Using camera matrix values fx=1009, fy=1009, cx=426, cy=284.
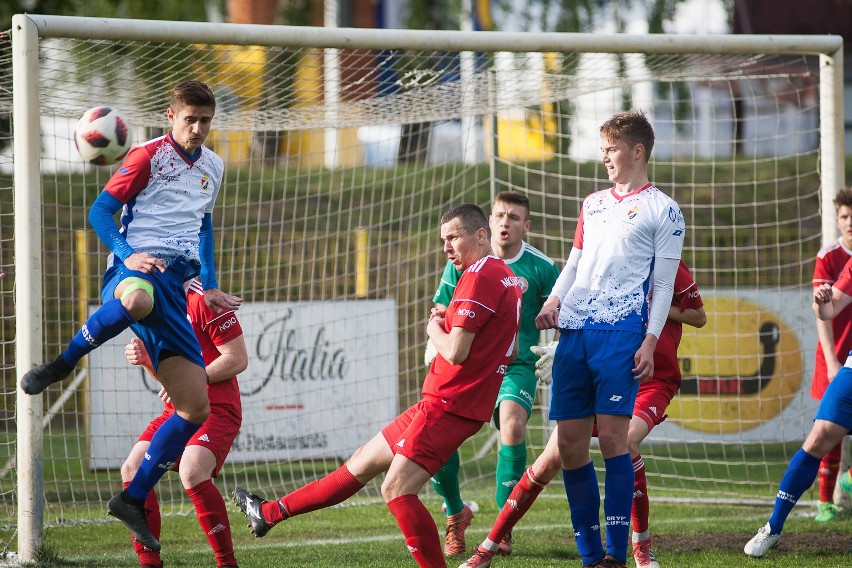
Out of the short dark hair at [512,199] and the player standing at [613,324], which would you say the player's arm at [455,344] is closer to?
the player standing at [613,324]

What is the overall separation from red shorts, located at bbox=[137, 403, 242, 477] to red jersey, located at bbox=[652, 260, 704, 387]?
7.26 ft

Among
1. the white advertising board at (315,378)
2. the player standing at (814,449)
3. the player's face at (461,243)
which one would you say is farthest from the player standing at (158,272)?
the white advertising board at (315,378)

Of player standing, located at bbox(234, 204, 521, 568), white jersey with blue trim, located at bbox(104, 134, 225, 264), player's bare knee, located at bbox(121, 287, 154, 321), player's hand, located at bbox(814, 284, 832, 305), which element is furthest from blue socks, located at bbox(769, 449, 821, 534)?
player's bare knee, located at bbox(121, 287, 154, 321)

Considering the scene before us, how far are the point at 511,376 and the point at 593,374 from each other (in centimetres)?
149

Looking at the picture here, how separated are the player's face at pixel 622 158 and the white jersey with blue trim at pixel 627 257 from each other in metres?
0.10

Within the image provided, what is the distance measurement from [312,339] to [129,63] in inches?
126

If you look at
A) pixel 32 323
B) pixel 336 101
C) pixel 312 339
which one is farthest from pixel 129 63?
pixel 312 339

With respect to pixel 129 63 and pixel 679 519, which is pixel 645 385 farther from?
pixel 129 63

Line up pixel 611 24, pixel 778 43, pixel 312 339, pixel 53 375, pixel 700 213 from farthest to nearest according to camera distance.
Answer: pixel 611 24
pixel 700 213
pixel 312 339
pixel 778 43
pixel 53 375

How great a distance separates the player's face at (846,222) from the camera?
614 centimetres

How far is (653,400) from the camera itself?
5227mm

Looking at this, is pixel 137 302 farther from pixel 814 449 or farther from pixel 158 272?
pixel 814 449

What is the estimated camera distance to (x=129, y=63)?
23.6ft

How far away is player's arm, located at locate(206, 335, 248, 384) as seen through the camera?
5.10 m
